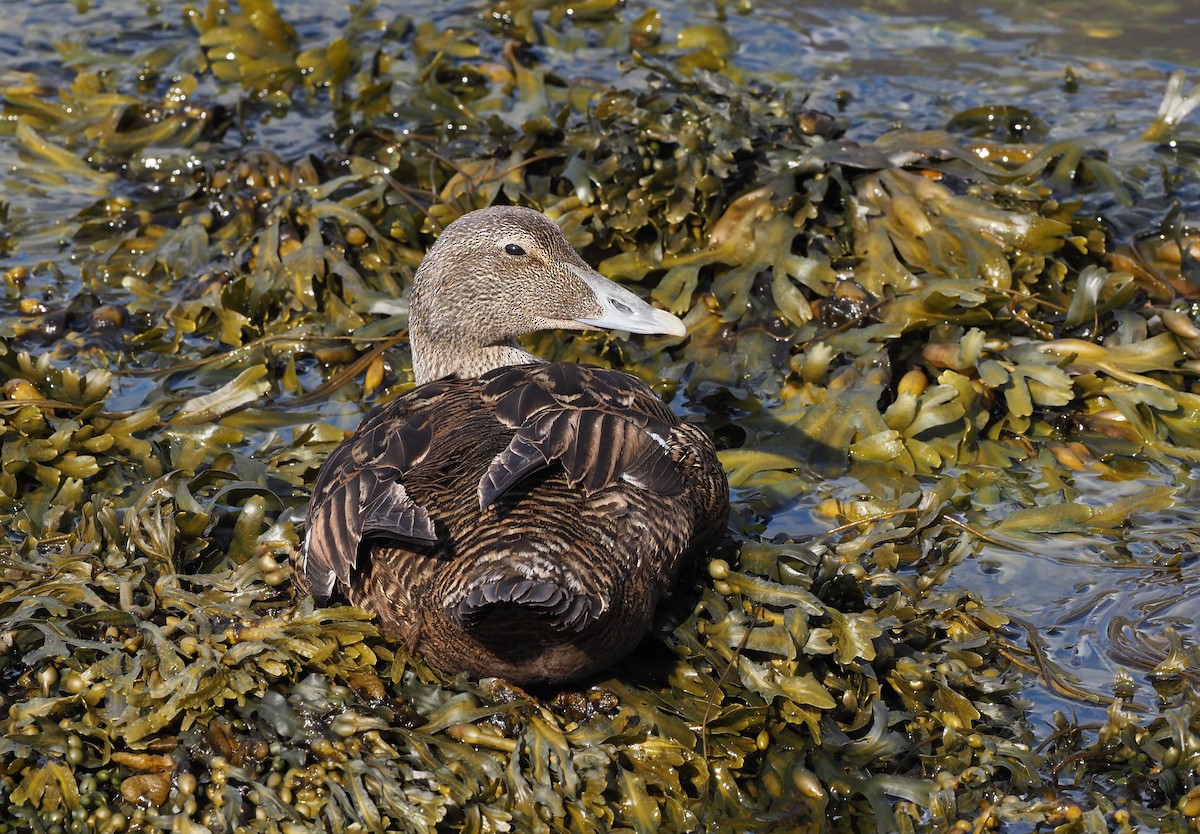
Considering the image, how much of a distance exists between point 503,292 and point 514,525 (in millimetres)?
1463

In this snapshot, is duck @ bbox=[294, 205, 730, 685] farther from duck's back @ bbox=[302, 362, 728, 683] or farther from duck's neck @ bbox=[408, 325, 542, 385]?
duck's neck @ bbox=[408, 325, 542, 385]

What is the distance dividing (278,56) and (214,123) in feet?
2.16

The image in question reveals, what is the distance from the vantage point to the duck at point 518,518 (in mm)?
3062

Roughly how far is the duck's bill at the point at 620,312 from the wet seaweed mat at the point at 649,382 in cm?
62

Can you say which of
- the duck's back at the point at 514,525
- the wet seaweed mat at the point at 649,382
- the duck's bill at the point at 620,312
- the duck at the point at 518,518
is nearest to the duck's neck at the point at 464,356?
the duck's bill at the point at 620,312

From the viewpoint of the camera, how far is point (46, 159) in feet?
22.0

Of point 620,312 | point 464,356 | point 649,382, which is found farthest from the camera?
point 649,382

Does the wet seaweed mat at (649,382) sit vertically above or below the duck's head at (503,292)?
below

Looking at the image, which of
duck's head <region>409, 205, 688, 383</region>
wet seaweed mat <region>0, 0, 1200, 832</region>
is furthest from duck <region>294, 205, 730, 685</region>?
duck's head <region>409, 205, 688, 383</region>

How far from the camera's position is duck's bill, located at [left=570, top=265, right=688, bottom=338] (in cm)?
423

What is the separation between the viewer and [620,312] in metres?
4.32

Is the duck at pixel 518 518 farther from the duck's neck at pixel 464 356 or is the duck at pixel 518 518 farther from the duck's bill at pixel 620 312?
the duck's neck at pixel 464 356

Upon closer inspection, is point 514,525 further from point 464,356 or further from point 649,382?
point 649,382

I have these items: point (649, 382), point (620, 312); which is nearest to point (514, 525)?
point (620, 312)
